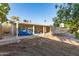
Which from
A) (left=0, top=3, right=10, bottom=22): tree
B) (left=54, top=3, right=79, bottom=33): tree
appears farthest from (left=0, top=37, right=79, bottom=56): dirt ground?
(left=0, top=3, right=10, bottom=22): tree

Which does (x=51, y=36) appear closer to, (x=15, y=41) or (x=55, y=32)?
(x=55, y=32)

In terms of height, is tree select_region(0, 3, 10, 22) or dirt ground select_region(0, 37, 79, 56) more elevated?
tree select_region(0, 3, 10, 22)

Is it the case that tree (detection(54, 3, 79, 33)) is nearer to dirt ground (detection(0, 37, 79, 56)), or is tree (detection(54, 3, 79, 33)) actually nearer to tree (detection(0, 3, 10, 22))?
dirt ground (detection(0, 37, 79, 56))

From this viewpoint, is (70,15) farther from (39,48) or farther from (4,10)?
(4,10)

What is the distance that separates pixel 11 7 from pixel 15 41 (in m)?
0.56

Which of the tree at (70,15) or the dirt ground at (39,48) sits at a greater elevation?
the tree at (70,15)

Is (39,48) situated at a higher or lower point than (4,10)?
lower

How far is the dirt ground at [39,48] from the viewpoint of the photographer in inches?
149

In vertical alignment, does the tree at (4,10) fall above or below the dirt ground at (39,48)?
above

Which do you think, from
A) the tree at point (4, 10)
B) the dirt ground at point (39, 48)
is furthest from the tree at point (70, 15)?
the tree at point (4, 10)

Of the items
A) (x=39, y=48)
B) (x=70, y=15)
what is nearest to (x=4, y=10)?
(x=39, y=48)

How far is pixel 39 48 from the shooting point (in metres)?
3.85

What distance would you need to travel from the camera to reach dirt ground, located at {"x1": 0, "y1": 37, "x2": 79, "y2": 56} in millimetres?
3783

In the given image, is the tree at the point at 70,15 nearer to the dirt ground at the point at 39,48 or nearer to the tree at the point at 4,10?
the dirt ground at the point at 39,48
